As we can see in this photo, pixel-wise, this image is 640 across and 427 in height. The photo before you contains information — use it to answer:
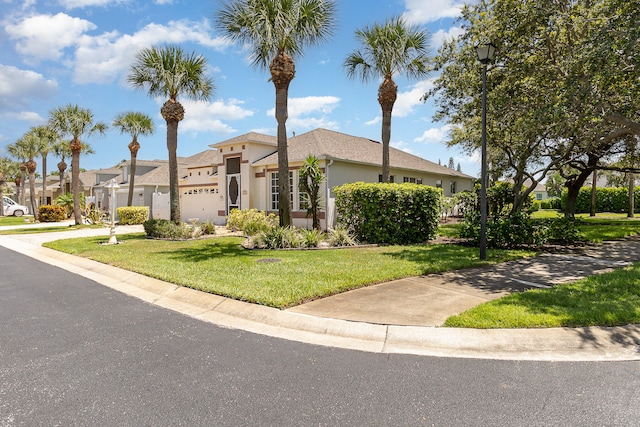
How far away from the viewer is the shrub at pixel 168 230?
1608 centimetres

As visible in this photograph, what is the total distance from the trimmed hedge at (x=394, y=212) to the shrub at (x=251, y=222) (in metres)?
3.92

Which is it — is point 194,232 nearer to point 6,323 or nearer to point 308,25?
point 308,25

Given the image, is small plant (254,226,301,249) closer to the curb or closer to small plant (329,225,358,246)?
small plant (329,225,358,246)

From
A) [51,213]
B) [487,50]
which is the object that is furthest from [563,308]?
[51,213]

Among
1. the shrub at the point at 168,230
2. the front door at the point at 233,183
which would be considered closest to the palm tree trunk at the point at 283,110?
the shrub at the point at 168,230

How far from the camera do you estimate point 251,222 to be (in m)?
15.8

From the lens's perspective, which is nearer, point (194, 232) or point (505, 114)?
point (505, 114)

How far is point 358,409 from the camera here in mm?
3270

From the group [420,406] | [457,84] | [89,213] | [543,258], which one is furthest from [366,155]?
[89,213]

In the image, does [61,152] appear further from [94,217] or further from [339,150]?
[339,150]

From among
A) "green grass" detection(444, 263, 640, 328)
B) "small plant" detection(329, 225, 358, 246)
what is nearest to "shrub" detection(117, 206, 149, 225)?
"small plant" detection(329, 225, 358, 246)

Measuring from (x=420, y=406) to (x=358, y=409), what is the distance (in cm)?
56

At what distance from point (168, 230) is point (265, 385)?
14.0m

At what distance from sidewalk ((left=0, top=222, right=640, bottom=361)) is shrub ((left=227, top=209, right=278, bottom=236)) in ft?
22.5
